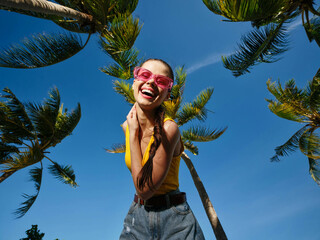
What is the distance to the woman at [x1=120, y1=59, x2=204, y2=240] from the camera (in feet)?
4.77

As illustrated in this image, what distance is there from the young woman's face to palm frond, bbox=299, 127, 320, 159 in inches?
273

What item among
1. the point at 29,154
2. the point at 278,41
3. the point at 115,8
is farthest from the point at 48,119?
the point at 278,41

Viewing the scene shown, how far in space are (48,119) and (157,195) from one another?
23.7 feet

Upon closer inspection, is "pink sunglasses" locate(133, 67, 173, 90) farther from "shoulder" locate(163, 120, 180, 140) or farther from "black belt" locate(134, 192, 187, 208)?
"black belt" locate(134, 192, 187, 208)

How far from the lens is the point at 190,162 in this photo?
855cm

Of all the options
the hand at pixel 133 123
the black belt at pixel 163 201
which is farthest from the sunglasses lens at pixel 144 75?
the black belt at pixel 163 201

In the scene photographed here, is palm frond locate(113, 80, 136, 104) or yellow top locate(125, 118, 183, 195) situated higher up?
palm frond locate(113, 80, 136, 104)

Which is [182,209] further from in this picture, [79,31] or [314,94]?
[314,94]

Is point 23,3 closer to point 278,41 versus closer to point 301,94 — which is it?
point 278,41

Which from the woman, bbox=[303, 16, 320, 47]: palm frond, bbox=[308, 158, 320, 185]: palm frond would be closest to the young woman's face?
the woman

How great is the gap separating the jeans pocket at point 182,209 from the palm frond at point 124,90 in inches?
249

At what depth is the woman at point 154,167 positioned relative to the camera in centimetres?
145

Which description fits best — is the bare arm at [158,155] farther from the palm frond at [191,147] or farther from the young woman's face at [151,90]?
the palm frond at [191,147]

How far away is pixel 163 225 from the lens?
148cm
